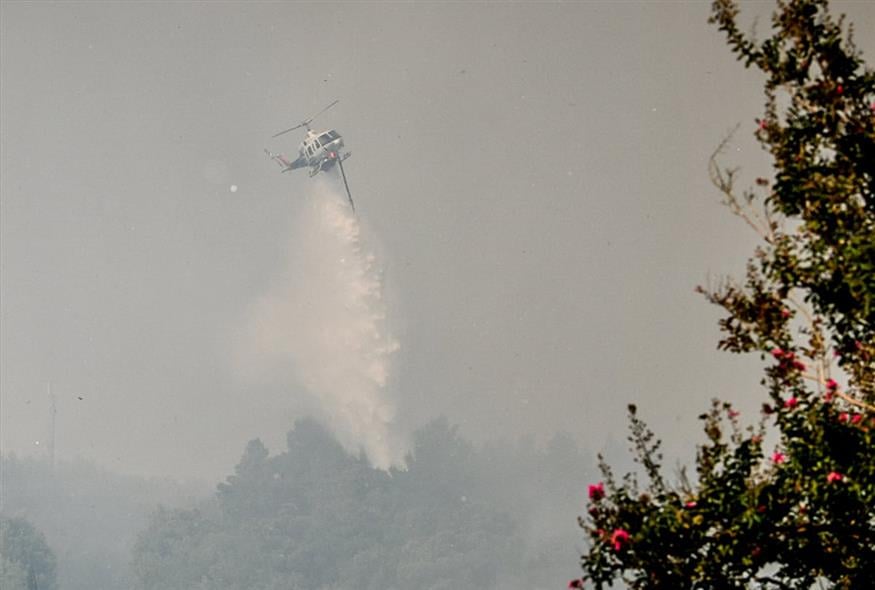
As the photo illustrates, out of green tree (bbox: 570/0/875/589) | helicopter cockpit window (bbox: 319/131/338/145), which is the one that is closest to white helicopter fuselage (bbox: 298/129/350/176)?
helicopter cockpit window (bbox: 319/131/338/145)

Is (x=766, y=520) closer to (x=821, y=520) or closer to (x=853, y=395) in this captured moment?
(x=821, y=520)

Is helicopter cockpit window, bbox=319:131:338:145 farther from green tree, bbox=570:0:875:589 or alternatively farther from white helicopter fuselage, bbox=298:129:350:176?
green tree, bbox=570:0:875:589

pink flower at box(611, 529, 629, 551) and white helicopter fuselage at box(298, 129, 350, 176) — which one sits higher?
white helicopter fuselage at box(298, 129, 350, 176)

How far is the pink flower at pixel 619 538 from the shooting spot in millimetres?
15242

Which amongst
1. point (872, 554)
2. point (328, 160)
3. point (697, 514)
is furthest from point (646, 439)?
point (328, 160)

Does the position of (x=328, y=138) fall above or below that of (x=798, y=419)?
above

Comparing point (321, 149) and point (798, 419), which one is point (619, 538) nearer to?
point (798, 419)

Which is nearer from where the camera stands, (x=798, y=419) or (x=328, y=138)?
(x=798, y=419)

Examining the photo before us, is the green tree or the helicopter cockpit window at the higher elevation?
the helicopter cockpit window

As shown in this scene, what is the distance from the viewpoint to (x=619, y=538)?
15258mm

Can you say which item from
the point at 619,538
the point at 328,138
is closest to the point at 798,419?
the point at 619,538

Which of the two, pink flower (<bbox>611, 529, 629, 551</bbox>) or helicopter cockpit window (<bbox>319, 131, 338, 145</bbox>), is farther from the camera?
helicopter cockpit window (<bbox>319, 131, 338, 145</bbox>)

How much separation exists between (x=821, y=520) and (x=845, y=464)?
1399 millimetres

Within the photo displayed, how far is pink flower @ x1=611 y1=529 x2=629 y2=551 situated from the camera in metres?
15.2
